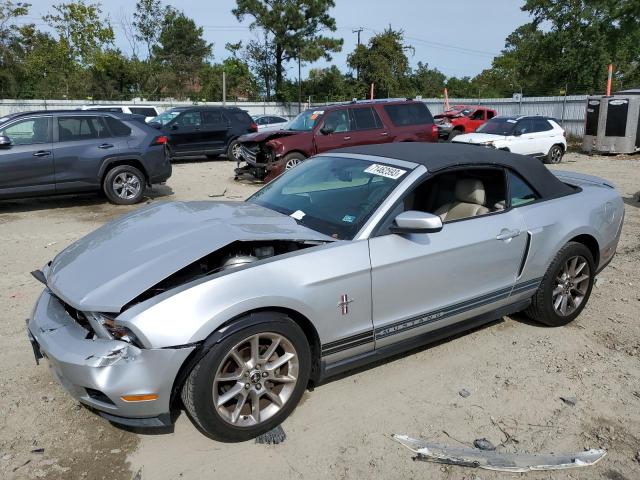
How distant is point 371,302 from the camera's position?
327 centimetres

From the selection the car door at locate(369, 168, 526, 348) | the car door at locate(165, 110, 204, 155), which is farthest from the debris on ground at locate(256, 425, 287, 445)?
the car door at locate(165, 110, 204, 155)

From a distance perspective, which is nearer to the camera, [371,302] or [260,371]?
[260,371]

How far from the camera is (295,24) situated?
44.7m

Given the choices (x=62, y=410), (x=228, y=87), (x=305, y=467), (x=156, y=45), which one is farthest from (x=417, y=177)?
(x=156, y=45)

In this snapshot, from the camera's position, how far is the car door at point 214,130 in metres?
16.6

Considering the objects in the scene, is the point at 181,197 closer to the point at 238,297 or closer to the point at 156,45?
the point at 238,297

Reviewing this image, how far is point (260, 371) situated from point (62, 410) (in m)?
1.36

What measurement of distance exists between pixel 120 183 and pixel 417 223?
7.91m

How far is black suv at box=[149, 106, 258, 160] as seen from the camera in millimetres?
16219

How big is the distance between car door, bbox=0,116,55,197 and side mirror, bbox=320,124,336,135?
5552mm

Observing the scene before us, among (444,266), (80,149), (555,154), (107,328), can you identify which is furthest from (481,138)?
(107,328)

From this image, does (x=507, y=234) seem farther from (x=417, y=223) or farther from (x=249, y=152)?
(x=249, y=152)

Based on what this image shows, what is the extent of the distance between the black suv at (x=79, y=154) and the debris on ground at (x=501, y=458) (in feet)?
26.8

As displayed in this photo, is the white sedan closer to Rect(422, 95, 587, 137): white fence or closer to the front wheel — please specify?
the front wheel
